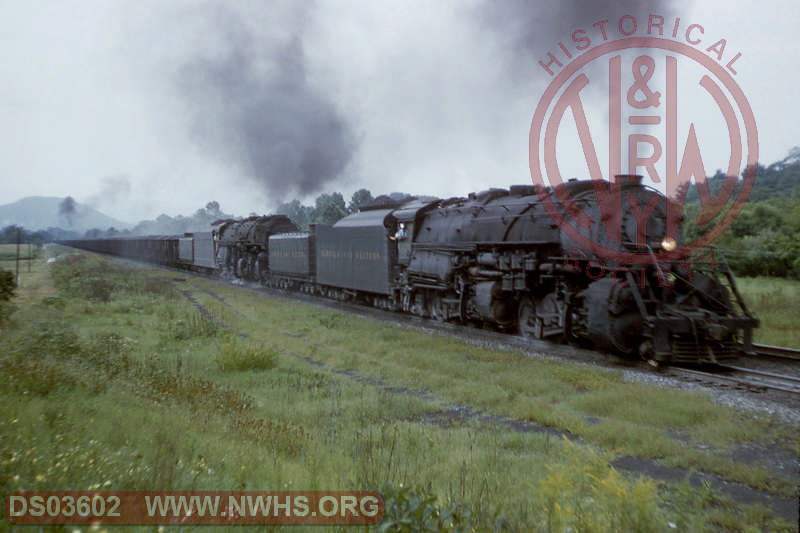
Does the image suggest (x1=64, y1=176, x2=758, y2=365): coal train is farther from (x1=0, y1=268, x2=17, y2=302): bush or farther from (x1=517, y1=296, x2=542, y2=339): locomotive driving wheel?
(x1=0, y1=268, x2=17, y2=302): bush

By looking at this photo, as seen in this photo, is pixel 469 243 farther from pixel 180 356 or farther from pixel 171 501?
pixel 171 501

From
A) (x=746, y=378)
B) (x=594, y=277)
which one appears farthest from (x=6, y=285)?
(x=746, y=378)

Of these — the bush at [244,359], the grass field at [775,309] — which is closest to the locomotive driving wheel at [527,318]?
the grass field at [775,309]

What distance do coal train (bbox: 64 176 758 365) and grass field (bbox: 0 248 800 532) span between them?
54.9 inches

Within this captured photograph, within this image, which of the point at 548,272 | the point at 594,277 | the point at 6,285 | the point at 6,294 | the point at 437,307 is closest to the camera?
the point at 594,277

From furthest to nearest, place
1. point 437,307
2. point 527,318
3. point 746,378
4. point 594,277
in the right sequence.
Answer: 1. point 437,307
2. point 527,318
3. point 594,277
4. point 746,378

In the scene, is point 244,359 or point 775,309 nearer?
point 244,359

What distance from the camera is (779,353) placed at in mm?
9438

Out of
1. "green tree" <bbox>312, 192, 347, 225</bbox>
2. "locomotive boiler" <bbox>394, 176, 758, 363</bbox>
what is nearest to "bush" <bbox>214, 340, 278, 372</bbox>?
"locomotive boiler" <bbox>394, 176, 758, 363</bbox>

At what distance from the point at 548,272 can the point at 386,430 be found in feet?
19.5

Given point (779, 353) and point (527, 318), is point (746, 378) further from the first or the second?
→ point (527, 318)

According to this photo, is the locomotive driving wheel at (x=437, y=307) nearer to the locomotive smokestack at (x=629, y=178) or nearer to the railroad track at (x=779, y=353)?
the locomotive smokestack at (x=629, y=178)

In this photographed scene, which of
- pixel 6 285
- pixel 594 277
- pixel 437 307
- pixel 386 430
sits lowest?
pixel 386 430

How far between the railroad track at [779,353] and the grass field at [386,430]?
359 centimetres
